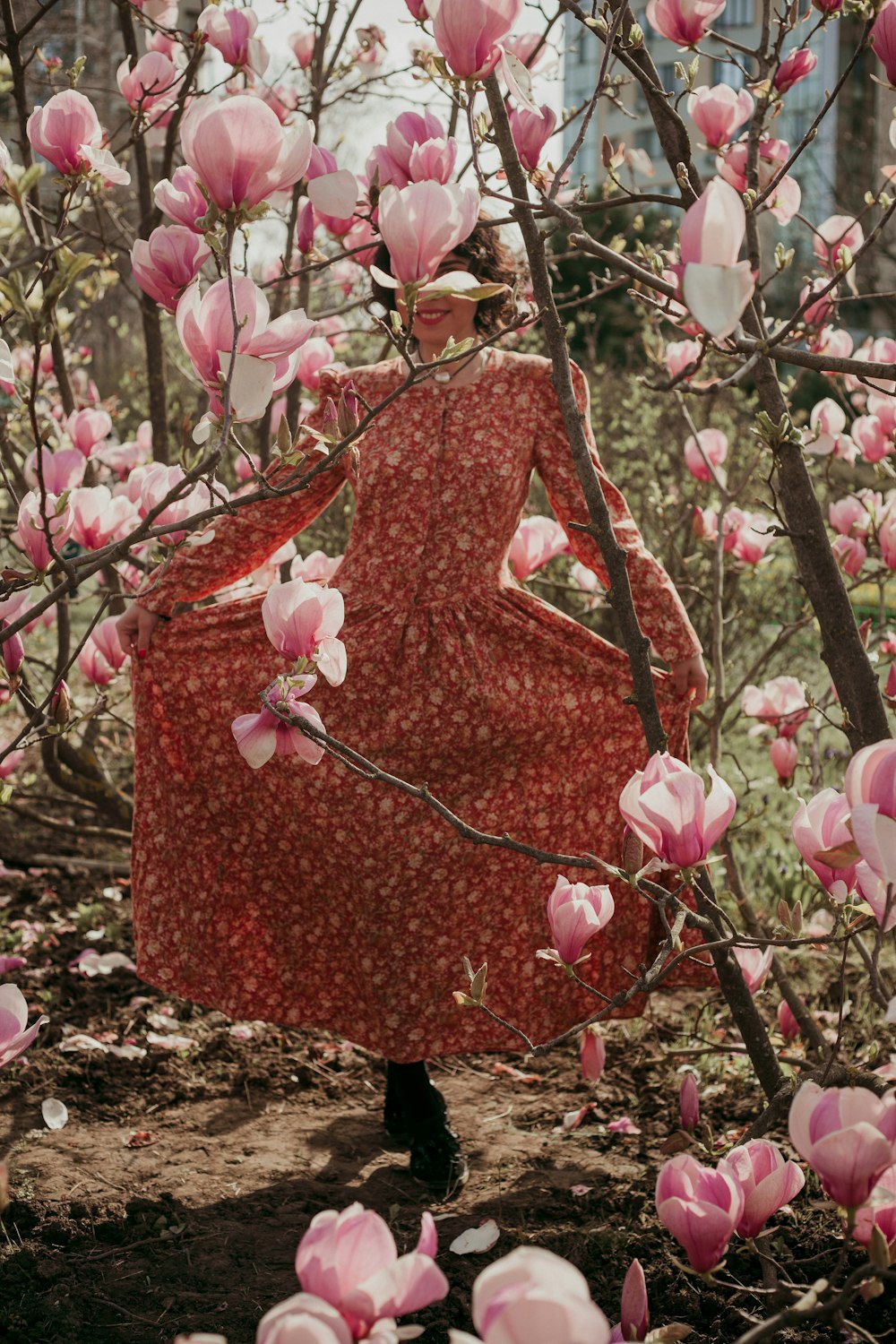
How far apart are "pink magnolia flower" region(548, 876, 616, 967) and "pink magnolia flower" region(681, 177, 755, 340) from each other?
711mm

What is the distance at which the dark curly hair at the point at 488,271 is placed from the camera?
8.20 feet

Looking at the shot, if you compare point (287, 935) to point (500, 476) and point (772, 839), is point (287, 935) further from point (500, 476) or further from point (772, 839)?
point (772, 839)

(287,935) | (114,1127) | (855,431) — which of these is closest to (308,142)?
(287,935)

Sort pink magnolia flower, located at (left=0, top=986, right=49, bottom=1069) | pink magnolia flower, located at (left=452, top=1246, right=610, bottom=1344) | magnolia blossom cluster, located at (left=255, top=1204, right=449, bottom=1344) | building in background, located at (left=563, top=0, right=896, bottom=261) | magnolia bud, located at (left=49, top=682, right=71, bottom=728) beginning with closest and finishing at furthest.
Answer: pink magnolia flower, located at (left=452, top=1246, right=610, bottom=1344) < magnolia blossom cluster, located at (left=255, top=1204, right=449, bottom=1344) < pink magnolia flower, located at (left=0, top=986, right=49, bottom=1069) < magnolia bud, located at (left=49, top=682, right=71, bottom=728) < building in background, located at (left=563, top=0, right=896, bottom=261)

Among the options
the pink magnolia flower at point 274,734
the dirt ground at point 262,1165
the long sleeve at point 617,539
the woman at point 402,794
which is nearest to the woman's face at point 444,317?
the woman at point 402,794

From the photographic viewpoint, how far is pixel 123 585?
3354 millimetres

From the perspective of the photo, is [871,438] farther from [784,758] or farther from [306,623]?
[306,623]

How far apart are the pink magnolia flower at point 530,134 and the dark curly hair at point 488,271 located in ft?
1.97

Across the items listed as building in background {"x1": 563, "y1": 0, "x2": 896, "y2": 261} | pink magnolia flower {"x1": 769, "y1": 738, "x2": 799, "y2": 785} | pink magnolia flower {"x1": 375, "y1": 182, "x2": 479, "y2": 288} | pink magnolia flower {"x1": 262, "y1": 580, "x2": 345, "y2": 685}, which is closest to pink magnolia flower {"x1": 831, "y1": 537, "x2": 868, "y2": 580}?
pink magnolia flower {"x1": 769, "y1": 738, "x2": 799, "y2": 785}

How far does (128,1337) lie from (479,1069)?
1226 millimetres

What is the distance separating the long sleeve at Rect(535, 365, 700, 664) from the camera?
2223mm

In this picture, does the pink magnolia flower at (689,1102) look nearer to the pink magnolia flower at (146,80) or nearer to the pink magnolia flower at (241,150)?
the pink magnolia flower at (241,150)

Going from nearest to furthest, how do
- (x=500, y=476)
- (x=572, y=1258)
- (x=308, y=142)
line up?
(x=308, y=142), (x=572, y=1258), (x=500, y=476)

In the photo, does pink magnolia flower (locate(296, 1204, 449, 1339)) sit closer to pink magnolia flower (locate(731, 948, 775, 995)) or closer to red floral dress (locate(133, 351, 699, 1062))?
pink magnolia flower (locate(731, 948, 775, 995))
